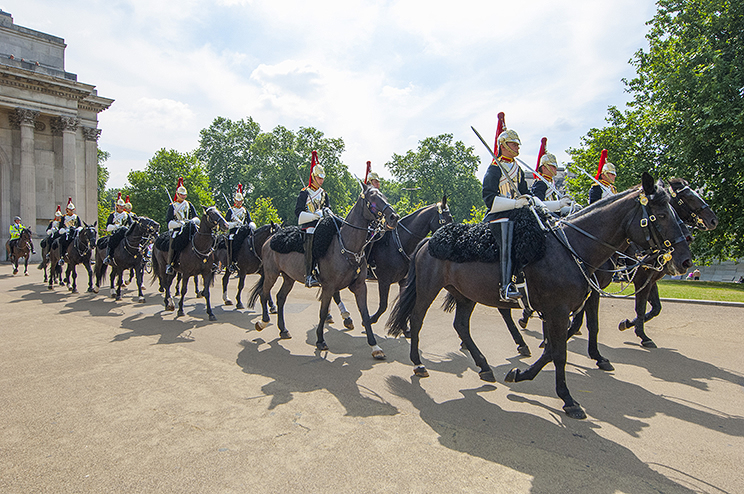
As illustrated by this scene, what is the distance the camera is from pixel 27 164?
3591cm

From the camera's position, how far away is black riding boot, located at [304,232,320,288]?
786 cm

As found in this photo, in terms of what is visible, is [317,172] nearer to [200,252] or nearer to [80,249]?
[200,252]

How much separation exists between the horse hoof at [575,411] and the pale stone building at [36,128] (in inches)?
1675

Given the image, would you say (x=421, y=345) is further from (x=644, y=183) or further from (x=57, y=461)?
(x=57, y=461)

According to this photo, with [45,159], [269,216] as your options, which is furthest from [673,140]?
[45,159]

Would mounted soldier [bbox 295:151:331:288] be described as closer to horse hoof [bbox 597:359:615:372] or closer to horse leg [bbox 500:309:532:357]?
horse leg [bbox 500:309:532:357]

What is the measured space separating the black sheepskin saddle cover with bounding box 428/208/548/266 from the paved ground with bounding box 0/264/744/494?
1663 millimetres

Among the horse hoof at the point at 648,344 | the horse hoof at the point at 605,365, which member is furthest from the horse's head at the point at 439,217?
the horse hoof at the point at 648,344

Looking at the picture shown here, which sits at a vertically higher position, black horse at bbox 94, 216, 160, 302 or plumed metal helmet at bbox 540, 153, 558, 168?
plumed metal helmet at bbox 540, 153, 558, 168

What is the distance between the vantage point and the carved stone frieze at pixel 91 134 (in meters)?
41.8

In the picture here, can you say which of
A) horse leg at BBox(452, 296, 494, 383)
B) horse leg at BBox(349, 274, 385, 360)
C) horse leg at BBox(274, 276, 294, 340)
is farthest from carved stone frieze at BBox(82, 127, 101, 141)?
horse leg at BBox(452, 296, 494, 383)

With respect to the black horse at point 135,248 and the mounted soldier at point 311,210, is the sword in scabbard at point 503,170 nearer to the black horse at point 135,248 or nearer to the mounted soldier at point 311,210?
the mounted soldier at point 311,210

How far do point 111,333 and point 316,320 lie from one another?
420 cm

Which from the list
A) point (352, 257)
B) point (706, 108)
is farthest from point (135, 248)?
point (706, 108)
